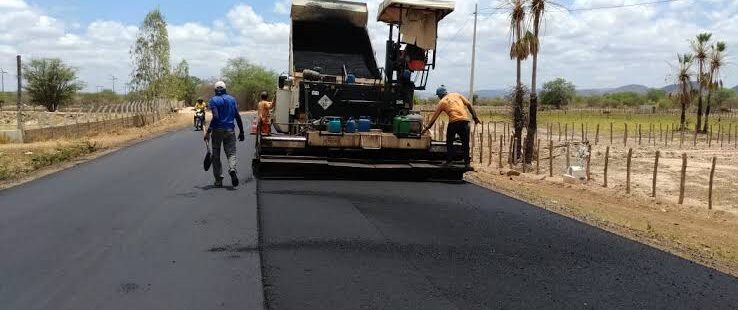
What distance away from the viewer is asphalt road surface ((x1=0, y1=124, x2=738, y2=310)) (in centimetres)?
469

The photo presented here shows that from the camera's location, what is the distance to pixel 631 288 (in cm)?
513

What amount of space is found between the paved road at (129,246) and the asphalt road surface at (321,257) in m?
0.02

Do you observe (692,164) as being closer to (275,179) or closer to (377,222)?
(275,179)

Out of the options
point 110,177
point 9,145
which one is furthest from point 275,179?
point 9,145

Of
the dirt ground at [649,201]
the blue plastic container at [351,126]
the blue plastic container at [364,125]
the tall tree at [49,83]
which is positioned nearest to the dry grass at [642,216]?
the dirt ground at [649,201]

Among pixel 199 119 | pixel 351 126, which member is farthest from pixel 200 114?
pixel 351 126

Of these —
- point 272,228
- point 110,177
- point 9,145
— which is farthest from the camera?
point 9,145

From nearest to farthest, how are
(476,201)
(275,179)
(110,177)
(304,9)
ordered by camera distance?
(476,201)
(275,179)
(110,177)
(304,9)

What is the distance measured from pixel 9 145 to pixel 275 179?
15.5 meters

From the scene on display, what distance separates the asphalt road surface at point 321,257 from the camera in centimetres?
469

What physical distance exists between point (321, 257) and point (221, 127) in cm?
474

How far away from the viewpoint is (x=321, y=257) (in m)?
5.70

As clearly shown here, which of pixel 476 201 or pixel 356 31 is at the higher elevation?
pixel 356 31

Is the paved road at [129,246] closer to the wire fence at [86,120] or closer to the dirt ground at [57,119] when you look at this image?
the wire fence at [86,120]
